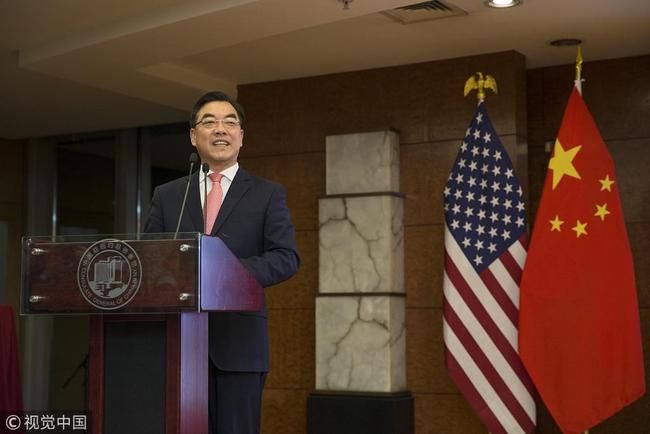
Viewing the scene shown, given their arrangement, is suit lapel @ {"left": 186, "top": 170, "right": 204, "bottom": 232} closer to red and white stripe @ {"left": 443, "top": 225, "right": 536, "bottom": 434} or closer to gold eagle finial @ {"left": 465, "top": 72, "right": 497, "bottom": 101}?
red and white stripe @ {"left": 443, "top": 225, "right": 536, "bottom": 434}

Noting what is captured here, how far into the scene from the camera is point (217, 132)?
2820mm

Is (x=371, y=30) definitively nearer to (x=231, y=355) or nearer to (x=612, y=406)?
(x=612, y=406)

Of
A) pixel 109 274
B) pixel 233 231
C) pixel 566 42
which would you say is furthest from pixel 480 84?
pixel 109 274

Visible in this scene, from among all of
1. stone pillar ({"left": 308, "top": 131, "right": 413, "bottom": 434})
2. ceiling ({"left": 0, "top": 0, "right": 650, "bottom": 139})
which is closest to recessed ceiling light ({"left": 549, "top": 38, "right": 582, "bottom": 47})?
ceiling ({"left": 0, "top": 0, "right": 650, "bottom": 139})

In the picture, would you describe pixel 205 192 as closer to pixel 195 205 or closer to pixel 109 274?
pixel 195 205

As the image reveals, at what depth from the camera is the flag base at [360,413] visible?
632cm

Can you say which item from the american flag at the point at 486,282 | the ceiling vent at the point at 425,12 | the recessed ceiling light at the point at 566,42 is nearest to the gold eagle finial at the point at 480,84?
the american flag at the point at 486,282

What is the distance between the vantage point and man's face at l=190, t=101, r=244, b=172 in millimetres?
2826

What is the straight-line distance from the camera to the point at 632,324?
5492 millimetres

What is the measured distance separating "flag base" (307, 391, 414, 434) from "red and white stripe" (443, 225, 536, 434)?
24.1 inches

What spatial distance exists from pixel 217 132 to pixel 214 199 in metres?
0.20

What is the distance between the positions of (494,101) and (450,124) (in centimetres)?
34

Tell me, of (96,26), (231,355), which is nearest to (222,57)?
(96,26)

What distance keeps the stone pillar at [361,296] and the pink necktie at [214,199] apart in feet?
12.1
